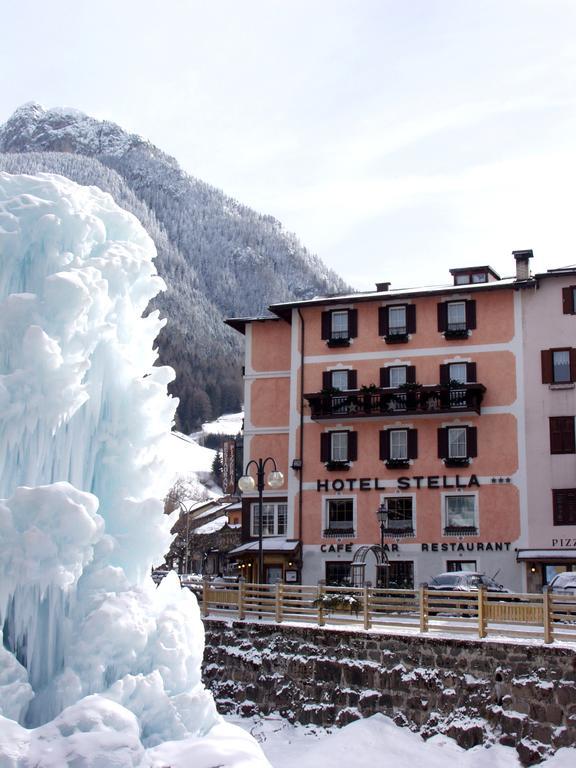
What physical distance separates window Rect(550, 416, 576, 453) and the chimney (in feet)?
23.8

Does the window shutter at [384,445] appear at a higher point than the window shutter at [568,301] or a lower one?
Result: lower

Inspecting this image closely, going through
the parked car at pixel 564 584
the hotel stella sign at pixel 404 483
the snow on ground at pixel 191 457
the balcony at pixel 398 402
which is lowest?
the parked car at pixel 564 584

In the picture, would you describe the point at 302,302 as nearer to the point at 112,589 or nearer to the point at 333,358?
the point at 333,358

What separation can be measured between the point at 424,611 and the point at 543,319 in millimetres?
21948

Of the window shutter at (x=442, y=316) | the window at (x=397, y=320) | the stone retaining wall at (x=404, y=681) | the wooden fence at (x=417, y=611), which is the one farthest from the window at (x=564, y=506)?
the stone retaining wall at (x=404, y=681)

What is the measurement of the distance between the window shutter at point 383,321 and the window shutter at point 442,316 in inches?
103

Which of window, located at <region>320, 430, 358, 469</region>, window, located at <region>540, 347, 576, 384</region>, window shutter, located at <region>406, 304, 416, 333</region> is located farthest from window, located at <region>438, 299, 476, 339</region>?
window, located at <region>320, 430, 358, 469</region>

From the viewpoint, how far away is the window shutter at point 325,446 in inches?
1913

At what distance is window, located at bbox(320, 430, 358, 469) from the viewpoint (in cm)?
4828

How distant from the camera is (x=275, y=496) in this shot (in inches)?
1955

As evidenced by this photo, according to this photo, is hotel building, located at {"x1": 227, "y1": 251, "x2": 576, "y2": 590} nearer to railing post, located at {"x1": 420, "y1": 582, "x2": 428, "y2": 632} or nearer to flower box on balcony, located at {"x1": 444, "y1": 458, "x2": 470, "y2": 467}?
flower box on balcony, located at {"x1": 444, "y1": 458, "x2": 470, "y2": 467}

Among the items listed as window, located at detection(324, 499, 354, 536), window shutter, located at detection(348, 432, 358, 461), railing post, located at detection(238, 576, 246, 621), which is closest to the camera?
railing post, located at detection(238, 576, 246, 621)

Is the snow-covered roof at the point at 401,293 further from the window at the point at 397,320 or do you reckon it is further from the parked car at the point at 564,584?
the parked car at the point at 564,584

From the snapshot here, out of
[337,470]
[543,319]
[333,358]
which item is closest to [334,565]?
[337,470]
